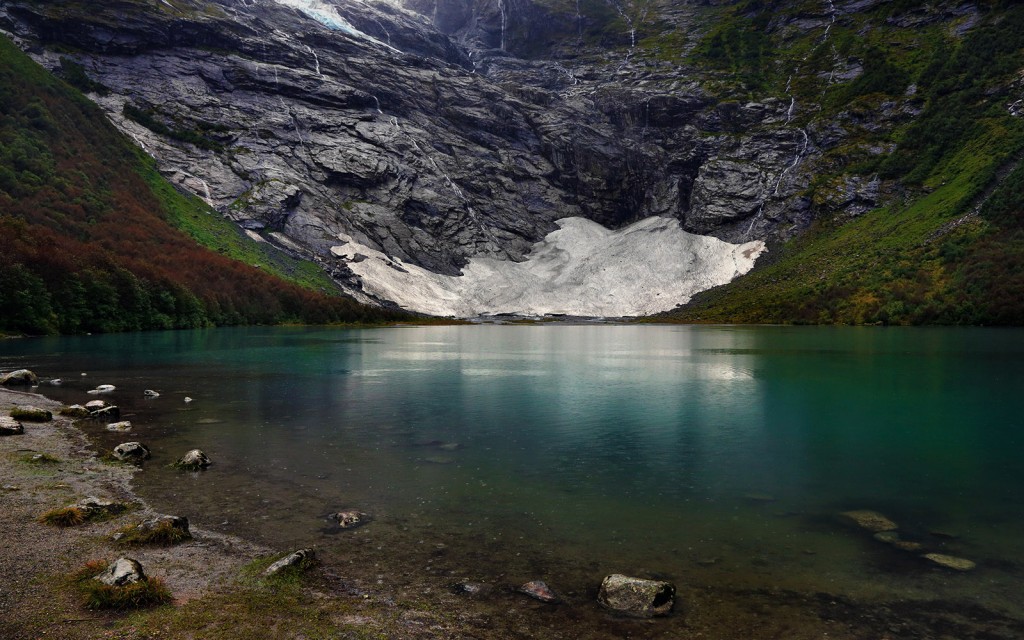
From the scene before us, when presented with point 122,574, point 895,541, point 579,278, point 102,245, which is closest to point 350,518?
point 122,574

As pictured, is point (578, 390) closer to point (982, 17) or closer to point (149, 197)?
point (149, 197)

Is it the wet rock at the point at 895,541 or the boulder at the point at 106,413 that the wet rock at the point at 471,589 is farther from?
the boulder at the point at 106,413

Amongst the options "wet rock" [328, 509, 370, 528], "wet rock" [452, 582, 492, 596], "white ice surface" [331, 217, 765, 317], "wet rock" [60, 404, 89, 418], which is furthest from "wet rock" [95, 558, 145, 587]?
"white ice surface" [331, 217, 765, 317]

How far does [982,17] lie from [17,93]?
246265mm

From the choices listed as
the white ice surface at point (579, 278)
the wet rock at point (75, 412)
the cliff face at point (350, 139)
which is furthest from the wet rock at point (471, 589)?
the white ice surface at point (579, 278)

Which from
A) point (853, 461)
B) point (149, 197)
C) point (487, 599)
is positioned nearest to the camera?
point (487, 599)

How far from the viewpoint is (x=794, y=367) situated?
1687 inches

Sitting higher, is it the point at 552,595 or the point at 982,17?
the point at 982,17

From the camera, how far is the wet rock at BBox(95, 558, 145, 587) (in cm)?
841

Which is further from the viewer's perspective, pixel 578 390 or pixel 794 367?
pixel 794 367

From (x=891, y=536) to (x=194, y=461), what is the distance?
1690 cm

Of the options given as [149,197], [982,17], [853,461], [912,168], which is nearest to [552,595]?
[853,461]

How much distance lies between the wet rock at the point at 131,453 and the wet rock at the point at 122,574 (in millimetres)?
9033

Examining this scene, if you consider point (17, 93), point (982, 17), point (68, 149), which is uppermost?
point (982, 17)
